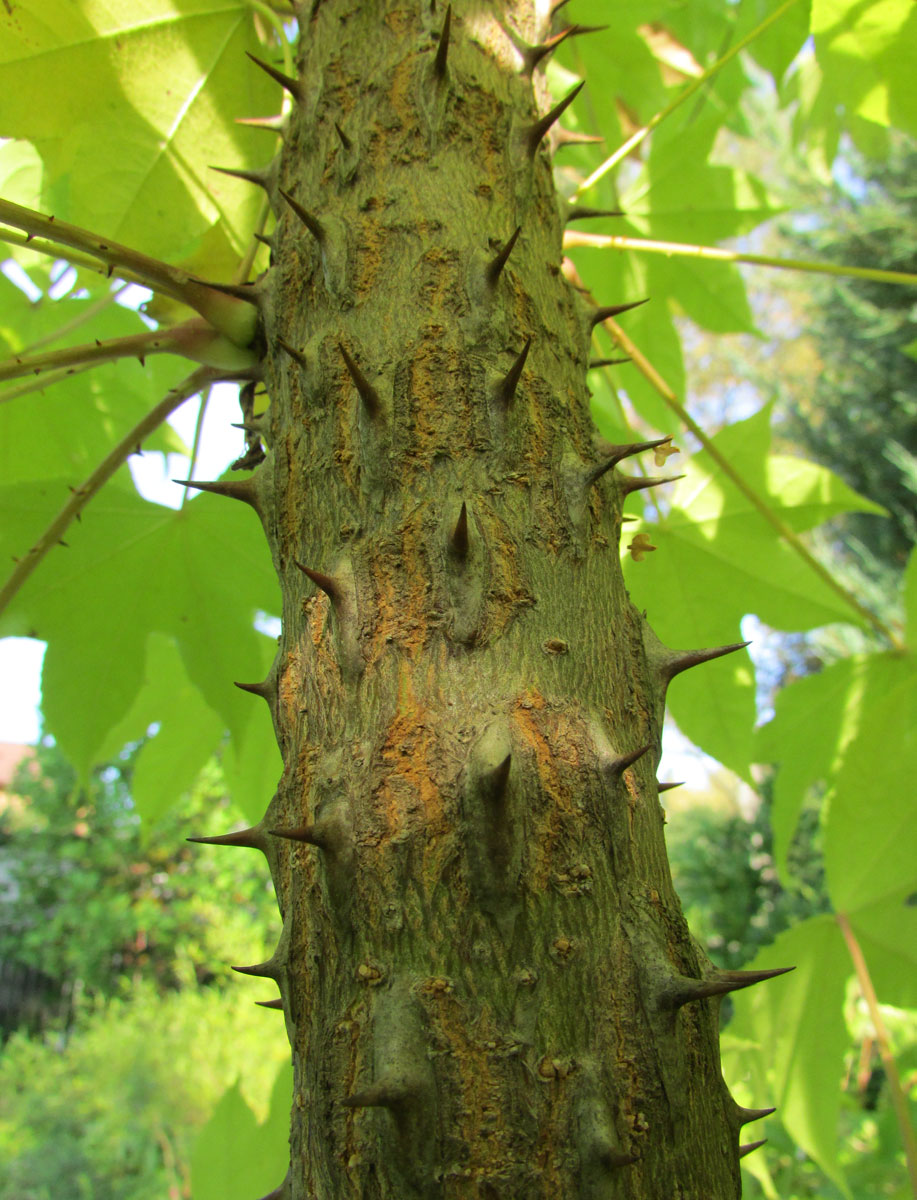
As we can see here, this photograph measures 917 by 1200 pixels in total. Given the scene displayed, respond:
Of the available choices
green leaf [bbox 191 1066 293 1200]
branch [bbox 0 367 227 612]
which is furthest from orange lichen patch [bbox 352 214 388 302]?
green leaf [bbox 191 1066 293 1200]

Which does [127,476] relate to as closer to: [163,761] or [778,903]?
[163,761]

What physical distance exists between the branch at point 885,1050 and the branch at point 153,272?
1044mm

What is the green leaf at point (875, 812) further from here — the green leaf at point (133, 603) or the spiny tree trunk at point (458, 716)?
the green leaf at point (133, 603)

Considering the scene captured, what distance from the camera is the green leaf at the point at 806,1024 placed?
112 cm

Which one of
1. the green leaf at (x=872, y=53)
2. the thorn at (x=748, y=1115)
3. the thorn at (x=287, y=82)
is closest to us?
the thorn at (x=748, y=1115)

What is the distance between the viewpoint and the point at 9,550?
881mm

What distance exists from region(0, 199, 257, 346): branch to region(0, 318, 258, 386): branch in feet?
0.04

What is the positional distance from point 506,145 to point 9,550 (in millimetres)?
636

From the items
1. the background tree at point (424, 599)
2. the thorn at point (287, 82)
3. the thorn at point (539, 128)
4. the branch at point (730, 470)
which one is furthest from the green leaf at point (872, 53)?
the thorn at point (287, 82)

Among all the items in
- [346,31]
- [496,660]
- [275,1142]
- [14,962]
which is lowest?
[275,1142]

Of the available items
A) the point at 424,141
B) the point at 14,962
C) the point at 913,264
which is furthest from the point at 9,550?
the point at 913,264

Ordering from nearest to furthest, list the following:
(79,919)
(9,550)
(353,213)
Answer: (353,213), (9,550), (79,919)

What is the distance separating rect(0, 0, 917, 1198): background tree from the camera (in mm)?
386

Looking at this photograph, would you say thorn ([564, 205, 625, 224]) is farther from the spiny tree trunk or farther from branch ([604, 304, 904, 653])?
branch ([604, 304, 904, 653])
